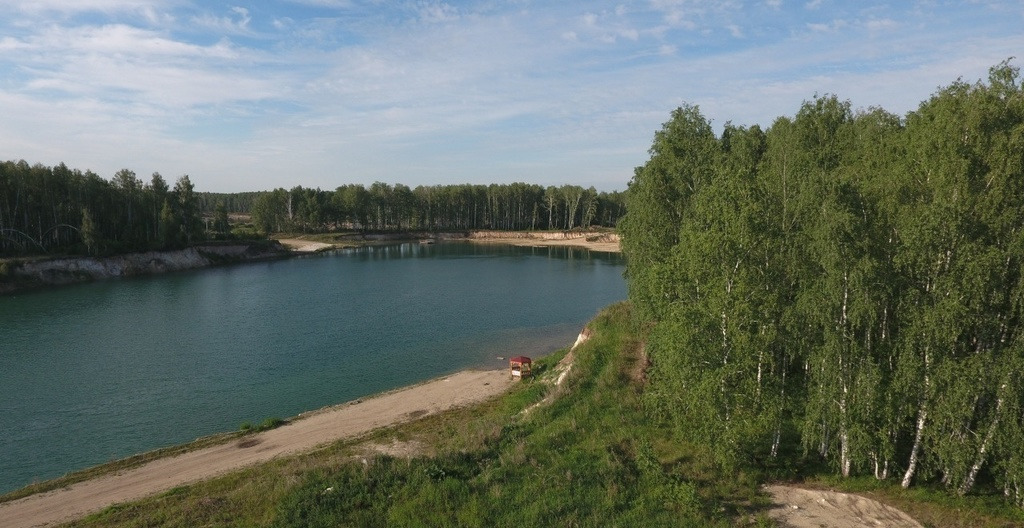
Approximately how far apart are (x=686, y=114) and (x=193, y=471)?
3102 centimetres

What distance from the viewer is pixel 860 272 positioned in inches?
618

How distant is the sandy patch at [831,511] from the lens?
51.5 ft

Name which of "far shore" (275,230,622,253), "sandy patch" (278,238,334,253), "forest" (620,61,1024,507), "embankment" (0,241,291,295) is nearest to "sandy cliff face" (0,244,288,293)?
"embankment" (0,241,291,295)

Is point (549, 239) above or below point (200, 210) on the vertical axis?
below

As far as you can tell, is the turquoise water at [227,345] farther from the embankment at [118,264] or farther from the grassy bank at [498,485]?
the grassy bank at [498,485]

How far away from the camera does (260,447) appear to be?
27.2 meters

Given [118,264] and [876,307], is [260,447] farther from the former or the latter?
[118,264]

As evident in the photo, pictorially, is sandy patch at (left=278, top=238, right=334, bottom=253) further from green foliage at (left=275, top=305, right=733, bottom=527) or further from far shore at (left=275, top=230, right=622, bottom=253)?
green foliage at (left=275, top=305, right=733, bottom=527)

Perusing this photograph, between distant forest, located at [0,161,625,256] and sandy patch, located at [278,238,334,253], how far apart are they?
10545mm

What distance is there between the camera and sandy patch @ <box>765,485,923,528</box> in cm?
1570

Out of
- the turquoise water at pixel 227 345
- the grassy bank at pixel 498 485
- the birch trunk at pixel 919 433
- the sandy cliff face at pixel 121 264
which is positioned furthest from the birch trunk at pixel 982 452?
the sandy cliff face at pixel 121 264

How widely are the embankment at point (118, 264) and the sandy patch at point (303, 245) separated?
33.3 ft

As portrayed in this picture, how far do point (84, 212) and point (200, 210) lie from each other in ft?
137

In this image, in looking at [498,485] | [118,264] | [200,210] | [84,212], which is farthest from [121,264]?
[498,485]
